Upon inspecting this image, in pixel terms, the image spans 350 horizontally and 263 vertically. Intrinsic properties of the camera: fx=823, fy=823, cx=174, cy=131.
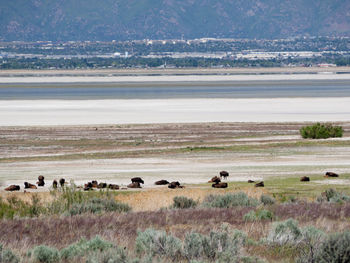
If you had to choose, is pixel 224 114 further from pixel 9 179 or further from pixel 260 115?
pixel 9 179

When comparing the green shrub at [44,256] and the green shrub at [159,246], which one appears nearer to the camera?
the green shrub at [44,256]

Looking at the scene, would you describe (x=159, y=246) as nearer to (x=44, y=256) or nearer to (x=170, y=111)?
(x=44, y=256)

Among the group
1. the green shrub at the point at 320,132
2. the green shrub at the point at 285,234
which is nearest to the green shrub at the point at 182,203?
the green shrub at the point at 285,234

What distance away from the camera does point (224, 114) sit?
5956 cm

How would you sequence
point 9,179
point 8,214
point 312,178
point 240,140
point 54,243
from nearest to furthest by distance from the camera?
point 54,243
point 8,214
point 312,178
point 9,179
point 240,140

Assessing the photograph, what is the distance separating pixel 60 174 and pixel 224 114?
32.4 metres

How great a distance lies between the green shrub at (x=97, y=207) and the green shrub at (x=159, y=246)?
15.2 feet

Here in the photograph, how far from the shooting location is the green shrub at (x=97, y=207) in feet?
52.1

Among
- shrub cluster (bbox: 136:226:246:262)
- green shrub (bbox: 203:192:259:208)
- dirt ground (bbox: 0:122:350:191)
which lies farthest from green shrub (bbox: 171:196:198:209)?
dirt ground (bbox: 0:122:350:191)

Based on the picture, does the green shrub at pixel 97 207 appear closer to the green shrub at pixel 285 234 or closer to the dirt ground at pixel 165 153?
the green shrub at pixel 285 234

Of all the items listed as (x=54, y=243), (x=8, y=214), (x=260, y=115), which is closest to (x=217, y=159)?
(x=8, y=214)

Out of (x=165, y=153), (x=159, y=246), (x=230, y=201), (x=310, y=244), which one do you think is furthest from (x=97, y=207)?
(x=165, y=153)

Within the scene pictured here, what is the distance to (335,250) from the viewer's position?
9727mm

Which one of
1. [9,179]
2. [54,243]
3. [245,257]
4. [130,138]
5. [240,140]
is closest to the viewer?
[245,257]
